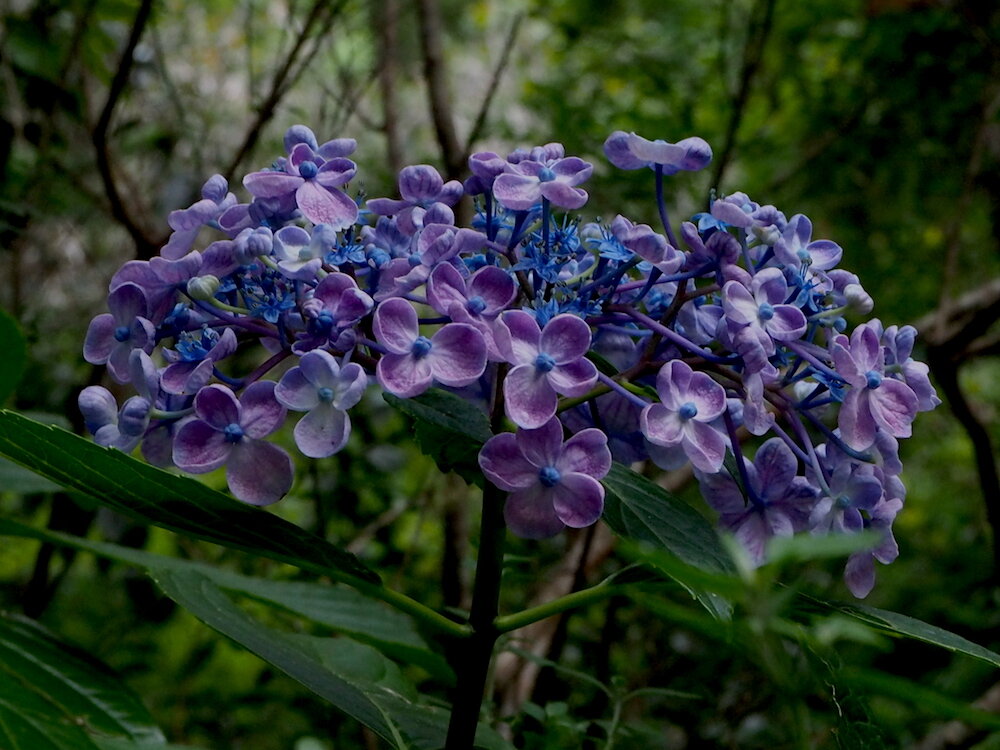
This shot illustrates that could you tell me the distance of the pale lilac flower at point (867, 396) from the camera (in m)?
0.70

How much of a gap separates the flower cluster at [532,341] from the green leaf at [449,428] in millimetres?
32

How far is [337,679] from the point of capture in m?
0.85

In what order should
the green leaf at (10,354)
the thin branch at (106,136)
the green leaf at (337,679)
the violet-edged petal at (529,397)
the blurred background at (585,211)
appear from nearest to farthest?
the violet-edged petal at (529,397), the green leaf at (337,679), the green leaf at (10,354), the thin branch at (106,136), the blurred background at (585,211)

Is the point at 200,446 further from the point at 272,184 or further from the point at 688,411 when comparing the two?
the point at 688,411

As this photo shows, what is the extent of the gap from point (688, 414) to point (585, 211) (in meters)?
1.82

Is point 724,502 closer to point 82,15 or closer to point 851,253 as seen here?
point 82,15

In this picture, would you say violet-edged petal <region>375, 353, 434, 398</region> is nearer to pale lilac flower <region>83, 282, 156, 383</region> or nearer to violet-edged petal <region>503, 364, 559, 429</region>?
violet-edged petal <region>503, 364, 559, 429</region>

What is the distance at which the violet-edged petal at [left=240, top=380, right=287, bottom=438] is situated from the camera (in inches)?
26.3

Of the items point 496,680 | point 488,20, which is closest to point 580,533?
point 496,680

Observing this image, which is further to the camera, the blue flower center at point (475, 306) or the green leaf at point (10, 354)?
the green leaf at point (10, 354)

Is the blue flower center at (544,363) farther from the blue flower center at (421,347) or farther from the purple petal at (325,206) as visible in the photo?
the purple petal at (325,206)

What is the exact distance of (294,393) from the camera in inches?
25.6

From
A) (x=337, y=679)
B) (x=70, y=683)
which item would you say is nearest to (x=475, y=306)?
(x=337, y=679)

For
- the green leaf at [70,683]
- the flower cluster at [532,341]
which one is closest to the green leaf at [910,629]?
the flower cluster at [532,341]
